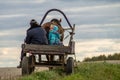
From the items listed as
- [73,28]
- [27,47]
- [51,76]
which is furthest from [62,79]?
[73,28]

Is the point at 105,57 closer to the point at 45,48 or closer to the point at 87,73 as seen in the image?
the point at 87,73

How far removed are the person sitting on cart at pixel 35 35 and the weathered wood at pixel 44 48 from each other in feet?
2.30

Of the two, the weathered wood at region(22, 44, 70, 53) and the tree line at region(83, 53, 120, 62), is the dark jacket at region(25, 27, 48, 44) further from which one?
the tree line at region(83, 53, 120, 62)

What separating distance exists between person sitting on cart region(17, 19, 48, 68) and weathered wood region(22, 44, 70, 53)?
27.6 inches

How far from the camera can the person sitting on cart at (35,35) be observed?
84.4 feet

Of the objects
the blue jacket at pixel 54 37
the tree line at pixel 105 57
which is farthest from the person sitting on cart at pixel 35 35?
the tree line at pixel 105 57

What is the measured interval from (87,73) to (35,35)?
2.60m

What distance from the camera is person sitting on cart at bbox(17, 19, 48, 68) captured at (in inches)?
1013

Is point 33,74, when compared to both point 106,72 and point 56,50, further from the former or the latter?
point 106,72

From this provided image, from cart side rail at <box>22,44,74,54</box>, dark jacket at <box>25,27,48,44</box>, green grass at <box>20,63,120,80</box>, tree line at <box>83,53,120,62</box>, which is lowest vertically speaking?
green grass at <box>20,63,120,80</box>

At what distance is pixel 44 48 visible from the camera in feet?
82.6

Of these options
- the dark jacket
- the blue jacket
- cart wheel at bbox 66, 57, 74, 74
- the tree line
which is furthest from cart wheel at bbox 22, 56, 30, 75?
the tree line

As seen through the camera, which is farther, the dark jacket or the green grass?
the dark jacket

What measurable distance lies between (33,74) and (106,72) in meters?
5.47
